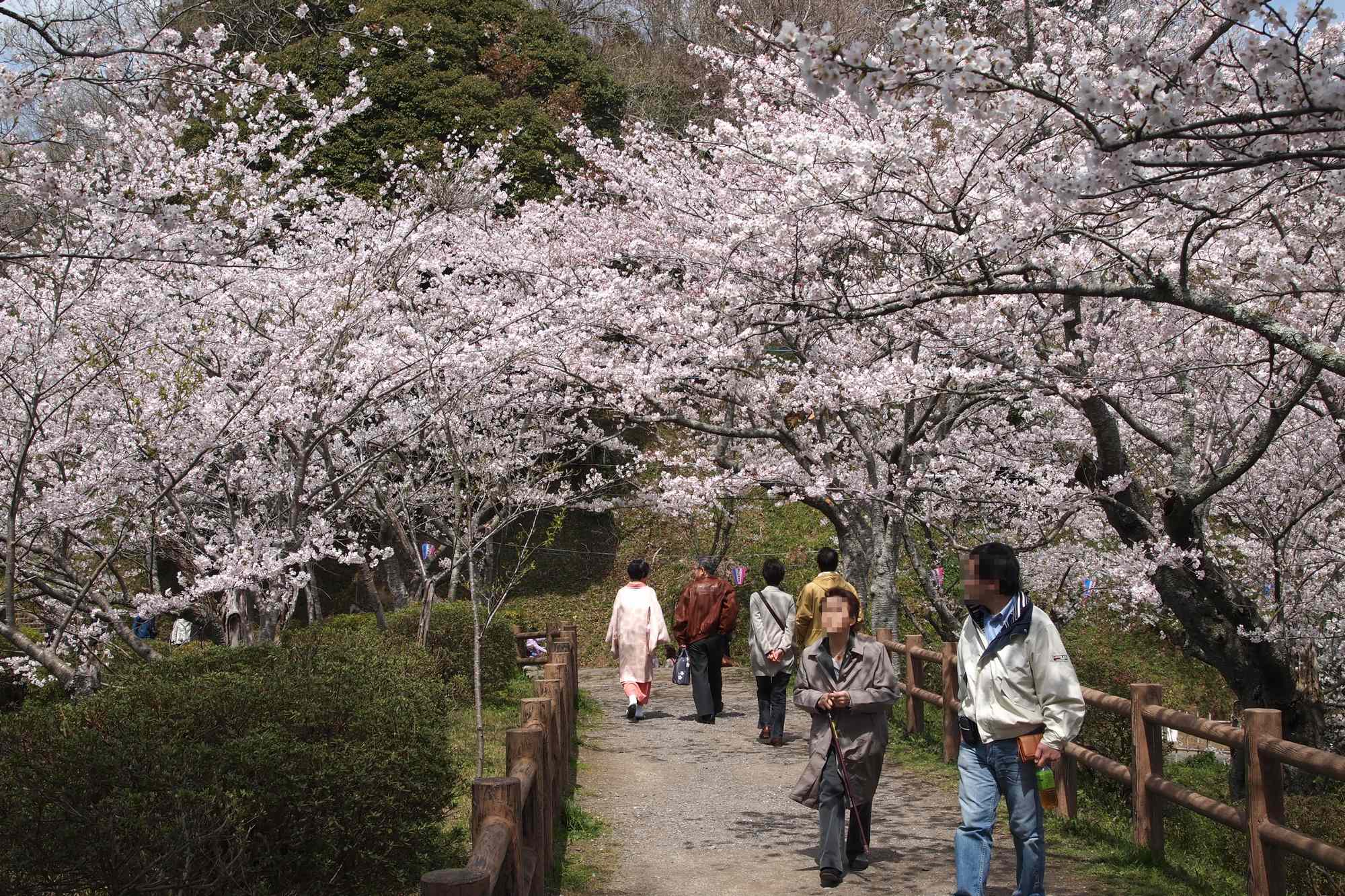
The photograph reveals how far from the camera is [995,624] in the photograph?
4.44 m

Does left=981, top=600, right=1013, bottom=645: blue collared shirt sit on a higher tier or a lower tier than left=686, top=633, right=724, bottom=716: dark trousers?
higher

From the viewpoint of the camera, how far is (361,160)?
65.8ft

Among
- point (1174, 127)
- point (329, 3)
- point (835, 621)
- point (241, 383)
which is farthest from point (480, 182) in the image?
point (1174, 127)

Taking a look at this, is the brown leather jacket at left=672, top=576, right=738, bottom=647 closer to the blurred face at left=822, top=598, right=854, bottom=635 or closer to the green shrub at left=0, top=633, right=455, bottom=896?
the blurred face at left=822, top=598, right=854, bottom=635

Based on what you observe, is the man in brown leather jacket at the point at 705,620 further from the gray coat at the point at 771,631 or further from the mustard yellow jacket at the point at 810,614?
the mustard yellow jacket at the point at 810,614

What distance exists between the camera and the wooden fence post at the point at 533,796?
4719mm

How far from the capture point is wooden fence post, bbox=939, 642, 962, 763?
28.6 feet

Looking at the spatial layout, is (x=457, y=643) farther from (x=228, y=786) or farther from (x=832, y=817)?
(x=228, y=786)

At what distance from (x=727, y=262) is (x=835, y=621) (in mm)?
5682

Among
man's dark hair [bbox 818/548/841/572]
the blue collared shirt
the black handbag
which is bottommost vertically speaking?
the black handbag

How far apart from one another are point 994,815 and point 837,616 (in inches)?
50.8

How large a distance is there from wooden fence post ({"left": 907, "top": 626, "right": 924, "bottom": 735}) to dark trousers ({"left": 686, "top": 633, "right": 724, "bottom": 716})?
71.2 inches

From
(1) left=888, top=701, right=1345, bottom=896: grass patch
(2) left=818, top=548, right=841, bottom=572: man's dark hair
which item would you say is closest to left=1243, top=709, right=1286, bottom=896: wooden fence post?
(1) left=888, top=701, right=1345, bottom=896: grass patch

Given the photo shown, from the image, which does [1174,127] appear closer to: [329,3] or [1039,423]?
[1039,423]
